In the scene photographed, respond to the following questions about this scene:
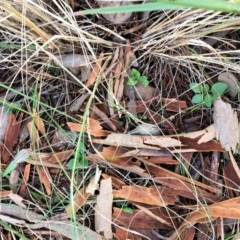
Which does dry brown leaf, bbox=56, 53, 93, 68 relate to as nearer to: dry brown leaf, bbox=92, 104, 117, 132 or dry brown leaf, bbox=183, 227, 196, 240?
dry brown leaf, bbox=92, 104, 117, 132

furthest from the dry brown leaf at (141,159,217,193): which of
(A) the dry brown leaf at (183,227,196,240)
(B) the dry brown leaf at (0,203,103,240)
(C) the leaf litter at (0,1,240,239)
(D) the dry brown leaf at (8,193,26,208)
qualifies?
(D) the dry brown leaf at (8,193,26,208)

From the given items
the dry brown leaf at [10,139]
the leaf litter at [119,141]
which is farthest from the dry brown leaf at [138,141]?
the dry brown leaf at [10,139]

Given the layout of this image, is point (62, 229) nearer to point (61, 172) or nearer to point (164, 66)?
point (61, 172)

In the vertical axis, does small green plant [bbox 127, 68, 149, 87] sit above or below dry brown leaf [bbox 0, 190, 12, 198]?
above

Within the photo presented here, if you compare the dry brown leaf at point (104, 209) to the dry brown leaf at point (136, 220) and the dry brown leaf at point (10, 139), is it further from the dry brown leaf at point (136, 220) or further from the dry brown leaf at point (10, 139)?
the dry brown leaf at point (10, 139)

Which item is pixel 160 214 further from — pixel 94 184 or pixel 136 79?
pixel 136 79

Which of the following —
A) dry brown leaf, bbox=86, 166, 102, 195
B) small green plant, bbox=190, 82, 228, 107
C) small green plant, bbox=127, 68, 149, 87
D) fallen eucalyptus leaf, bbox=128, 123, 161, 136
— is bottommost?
dry brown leaf, bbox=86, 166, 102, 195
